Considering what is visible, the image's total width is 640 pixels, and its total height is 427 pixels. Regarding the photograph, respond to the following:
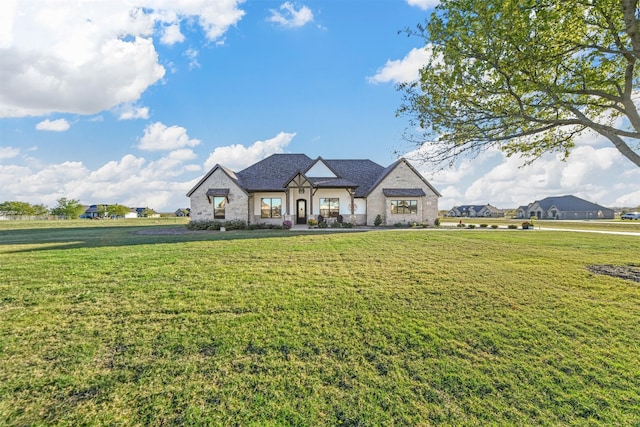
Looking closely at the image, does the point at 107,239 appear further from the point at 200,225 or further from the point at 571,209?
the point at 571,209

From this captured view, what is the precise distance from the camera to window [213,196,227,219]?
25.2 m

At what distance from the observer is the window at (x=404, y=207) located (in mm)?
27047

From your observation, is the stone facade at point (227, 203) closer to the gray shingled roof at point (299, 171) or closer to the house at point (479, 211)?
the gray shingled roof at point (299, 171)

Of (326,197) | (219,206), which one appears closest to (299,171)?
(326,197)

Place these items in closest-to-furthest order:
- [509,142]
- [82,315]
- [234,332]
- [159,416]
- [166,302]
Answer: [159,416], [234,332], [82,315], [166,302], [509,142]

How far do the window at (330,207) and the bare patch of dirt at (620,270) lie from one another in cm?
1908

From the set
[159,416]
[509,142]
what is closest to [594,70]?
[509,142]

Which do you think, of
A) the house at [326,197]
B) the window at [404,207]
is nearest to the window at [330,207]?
the house at [326,197]

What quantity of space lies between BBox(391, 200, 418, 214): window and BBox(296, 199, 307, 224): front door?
8357 mm

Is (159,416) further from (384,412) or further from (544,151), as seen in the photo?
(544,151)

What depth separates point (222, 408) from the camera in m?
3.66

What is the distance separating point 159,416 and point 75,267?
7.90 m

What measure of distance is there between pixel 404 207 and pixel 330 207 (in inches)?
280

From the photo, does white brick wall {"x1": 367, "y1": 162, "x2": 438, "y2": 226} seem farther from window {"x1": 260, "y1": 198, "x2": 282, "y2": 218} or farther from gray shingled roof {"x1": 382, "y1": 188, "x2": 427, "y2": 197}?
window {"x1": 260, "y1": 198, "x2": 282, "y2": 218}
